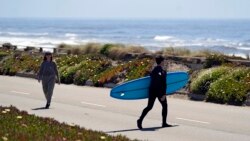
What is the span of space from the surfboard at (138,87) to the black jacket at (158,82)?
859 mm

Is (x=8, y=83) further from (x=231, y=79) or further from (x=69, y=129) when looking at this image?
(x=69, y=129)

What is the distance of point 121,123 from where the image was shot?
574 inches

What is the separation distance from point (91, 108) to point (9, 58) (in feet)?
53.5

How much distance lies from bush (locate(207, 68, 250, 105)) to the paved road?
1.76 feet

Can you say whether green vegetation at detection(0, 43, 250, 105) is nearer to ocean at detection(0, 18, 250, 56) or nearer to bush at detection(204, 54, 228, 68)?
bush at detection(204, 54, 228, 68)

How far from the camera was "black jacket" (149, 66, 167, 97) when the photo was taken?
1319 cm

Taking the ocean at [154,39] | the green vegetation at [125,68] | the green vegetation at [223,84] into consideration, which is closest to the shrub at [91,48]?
the green vegetation at [125,68]

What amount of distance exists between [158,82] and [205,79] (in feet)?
24.8

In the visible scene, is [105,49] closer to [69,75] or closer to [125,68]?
[69,75]

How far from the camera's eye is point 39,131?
1025 centimetres

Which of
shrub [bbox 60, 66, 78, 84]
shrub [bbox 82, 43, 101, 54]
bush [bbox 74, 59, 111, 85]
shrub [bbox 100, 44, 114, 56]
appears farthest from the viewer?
shrub [bbox 82, 43, 101, 54]

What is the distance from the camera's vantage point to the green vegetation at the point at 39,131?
31.5 ft

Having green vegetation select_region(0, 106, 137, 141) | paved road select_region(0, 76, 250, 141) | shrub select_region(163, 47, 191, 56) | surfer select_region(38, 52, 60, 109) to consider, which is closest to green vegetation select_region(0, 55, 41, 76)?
shrub select_region(163, 47, 191, 56)

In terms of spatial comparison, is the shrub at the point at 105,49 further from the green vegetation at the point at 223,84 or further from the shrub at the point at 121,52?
the green vegetation at the point at 223,84
